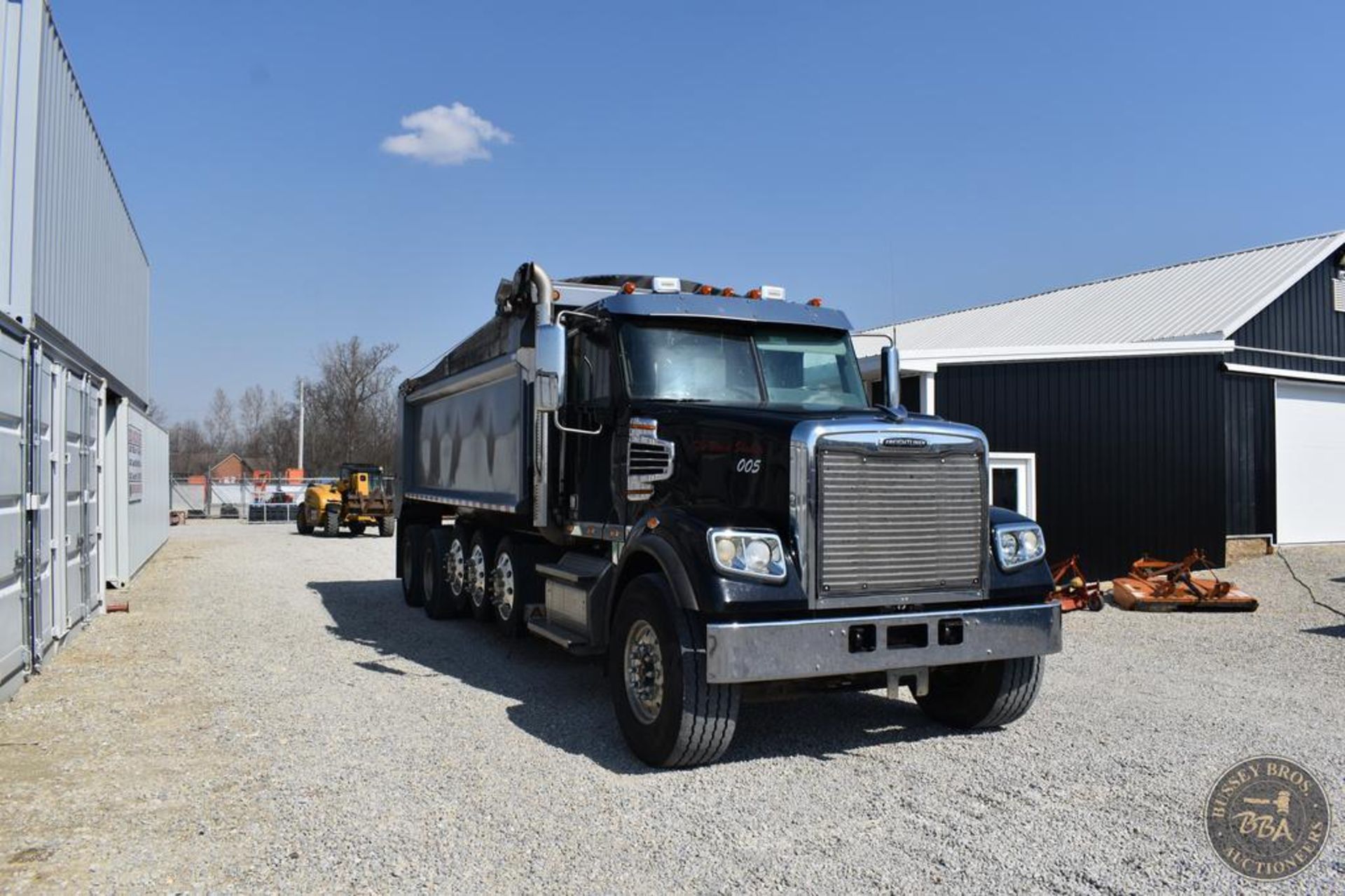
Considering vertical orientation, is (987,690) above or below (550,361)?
below

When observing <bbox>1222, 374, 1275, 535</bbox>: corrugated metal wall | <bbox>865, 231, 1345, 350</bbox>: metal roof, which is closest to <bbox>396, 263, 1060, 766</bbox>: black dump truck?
<bbox>865, 231, 1345, 350</bbox>: metal roof

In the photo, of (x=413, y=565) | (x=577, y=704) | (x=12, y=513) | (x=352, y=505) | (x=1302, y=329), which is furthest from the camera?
(x=352, y=505)

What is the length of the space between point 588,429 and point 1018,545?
9.75 ft

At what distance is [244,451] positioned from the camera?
82.2m

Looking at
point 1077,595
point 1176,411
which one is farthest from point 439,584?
point 1176,411

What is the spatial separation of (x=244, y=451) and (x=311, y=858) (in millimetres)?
85159

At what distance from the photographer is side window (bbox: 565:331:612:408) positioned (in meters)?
6.82

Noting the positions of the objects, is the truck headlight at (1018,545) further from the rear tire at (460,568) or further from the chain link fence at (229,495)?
the chain link fence at (229,495)

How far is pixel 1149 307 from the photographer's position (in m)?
18.6

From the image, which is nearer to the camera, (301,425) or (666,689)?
(666,689)

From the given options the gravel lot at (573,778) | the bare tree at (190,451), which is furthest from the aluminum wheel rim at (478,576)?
the bare tree at (190,451)

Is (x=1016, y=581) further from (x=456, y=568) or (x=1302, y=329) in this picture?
(x=1302, y=329)

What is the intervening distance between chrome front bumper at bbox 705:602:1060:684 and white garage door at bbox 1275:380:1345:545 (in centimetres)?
1272

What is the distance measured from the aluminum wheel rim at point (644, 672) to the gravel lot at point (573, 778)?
0.32m
